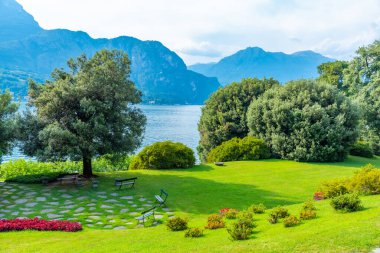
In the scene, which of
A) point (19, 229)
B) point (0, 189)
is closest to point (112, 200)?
point (19, 229)

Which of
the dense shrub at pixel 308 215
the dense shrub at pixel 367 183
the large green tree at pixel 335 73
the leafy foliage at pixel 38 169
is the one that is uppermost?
the large green tree at pixel 335 73

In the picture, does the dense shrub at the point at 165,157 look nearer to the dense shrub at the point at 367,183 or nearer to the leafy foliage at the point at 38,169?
the leafy foliage at the point at 38,169

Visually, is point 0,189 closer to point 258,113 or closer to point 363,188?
point 363,188

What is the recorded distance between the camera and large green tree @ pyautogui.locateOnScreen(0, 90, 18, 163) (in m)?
17.5

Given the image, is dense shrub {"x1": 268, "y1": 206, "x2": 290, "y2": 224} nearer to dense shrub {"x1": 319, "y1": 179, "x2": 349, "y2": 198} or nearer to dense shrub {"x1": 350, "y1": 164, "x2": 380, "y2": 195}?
dense shrub {"x1": 319, "y1": 179, "x2": 349, "y2": 198}

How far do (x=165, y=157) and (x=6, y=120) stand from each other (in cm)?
1105

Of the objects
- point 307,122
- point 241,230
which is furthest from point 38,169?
point 241,230

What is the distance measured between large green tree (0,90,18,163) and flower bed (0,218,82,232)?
671 centimetres

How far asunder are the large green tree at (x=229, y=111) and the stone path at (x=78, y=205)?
18504mm

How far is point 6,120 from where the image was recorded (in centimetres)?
1783

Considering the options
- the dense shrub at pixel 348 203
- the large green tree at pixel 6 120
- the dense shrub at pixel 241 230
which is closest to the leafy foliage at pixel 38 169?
the large green tree at pixel 6 120

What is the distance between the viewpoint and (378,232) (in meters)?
7.35

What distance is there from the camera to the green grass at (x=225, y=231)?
7469 mm

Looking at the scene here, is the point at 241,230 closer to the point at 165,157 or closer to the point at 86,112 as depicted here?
the point at 86,112
